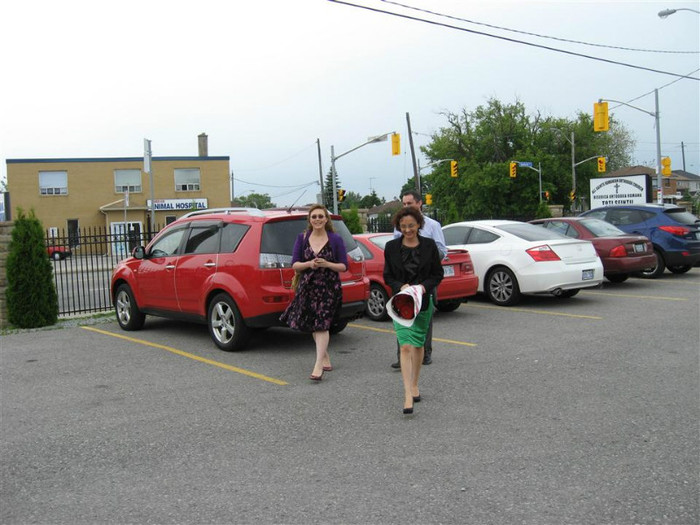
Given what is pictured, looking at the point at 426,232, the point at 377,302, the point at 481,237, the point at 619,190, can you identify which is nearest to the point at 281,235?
the point at 426,232

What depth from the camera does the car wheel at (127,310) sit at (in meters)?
9.85

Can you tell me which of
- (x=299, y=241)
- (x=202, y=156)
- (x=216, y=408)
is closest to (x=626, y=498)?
(x=216, y=408)

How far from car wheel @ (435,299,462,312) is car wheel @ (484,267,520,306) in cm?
104

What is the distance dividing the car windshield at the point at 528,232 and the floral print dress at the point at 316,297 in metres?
5.57

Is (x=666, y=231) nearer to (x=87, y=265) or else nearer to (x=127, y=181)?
(x=87, y=265)

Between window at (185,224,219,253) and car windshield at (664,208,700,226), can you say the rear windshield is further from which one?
car windshield at (664,208,700,226)

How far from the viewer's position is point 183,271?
28.0ft

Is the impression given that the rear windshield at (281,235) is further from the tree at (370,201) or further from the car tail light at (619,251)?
the tree at (370,201)

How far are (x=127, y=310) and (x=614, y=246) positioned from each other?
30.4ft

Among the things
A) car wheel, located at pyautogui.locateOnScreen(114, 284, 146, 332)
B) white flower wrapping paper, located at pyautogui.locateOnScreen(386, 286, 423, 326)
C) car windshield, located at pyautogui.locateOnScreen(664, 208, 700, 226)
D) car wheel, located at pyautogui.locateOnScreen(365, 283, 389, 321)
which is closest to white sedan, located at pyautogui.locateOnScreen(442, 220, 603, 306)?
car wheel, located at pyautogui.locateOnScreen(365, 283, 389, 321)

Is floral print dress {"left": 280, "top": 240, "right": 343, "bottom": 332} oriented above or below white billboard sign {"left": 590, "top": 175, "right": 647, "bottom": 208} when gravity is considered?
below

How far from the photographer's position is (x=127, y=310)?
33.0ft

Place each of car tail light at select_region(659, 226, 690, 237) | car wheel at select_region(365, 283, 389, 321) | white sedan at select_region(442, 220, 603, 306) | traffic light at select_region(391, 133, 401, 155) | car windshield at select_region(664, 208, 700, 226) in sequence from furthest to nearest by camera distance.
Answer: traffic light at select_region(391, 133, 401, 155) < car windshield at select_region(664, 208, 700, 226) < car tail light at select_region(659, 226, 690, 237) < white sedan at select_region(442, 220, 603, 306) < car wheel at select_region(365, 283, 389, 321)

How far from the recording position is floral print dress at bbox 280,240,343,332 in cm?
659
